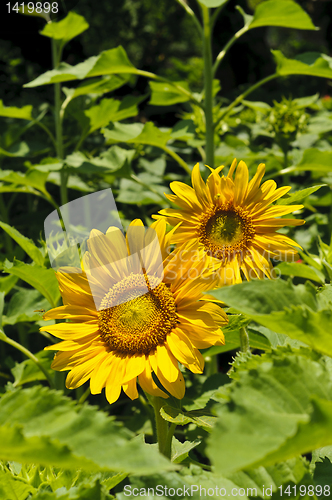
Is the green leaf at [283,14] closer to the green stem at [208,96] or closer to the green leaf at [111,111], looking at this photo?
the green stem at [208,96]

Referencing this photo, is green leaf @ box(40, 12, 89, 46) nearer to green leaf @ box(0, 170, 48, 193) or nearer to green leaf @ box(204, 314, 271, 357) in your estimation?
green leaf @ box(0, 170, 48, 193)

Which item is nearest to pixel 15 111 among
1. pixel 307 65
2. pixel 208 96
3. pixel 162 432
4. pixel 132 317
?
pixel 208 96

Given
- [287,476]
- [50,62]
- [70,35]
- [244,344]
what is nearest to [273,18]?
[70,35]

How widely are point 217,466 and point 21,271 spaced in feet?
1.80

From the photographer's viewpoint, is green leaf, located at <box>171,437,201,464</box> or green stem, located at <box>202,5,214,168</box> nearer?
green leaf, located at <box>171,437,201,464</box>

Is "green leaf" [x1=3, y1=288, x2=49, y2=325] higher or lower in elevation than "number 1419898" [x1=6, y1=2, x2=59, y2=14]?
lower

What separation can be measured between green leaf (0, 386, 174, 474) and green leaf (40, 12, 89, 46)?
132 cm

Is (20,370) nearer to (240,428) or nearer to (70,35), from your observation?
(240,428)

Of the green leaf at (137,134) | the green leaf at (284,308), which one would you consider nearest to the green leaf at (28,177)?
the green leaf at (137,134)

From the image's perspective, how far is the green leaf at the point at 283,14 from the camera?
104 centimetres

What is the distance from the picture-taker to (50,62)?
208 cm

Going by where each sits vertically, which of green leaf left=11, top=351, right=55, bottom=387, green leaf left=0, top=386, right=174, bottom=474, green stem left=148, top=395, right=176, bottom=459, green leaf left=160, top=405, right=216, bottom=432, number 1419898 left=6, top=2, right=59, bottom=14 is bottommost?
green leaf left=11, top=351, right=55, bottom=387

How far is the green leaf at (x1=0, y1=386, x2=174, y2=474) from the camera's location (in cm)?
31

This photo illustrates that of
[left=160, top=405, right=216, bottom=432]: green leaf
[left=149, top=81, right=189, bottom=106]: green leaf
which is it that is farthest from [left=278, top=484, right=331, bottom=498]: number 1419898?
[left=149, top=81, right=189, bottom=106]: green leaf
